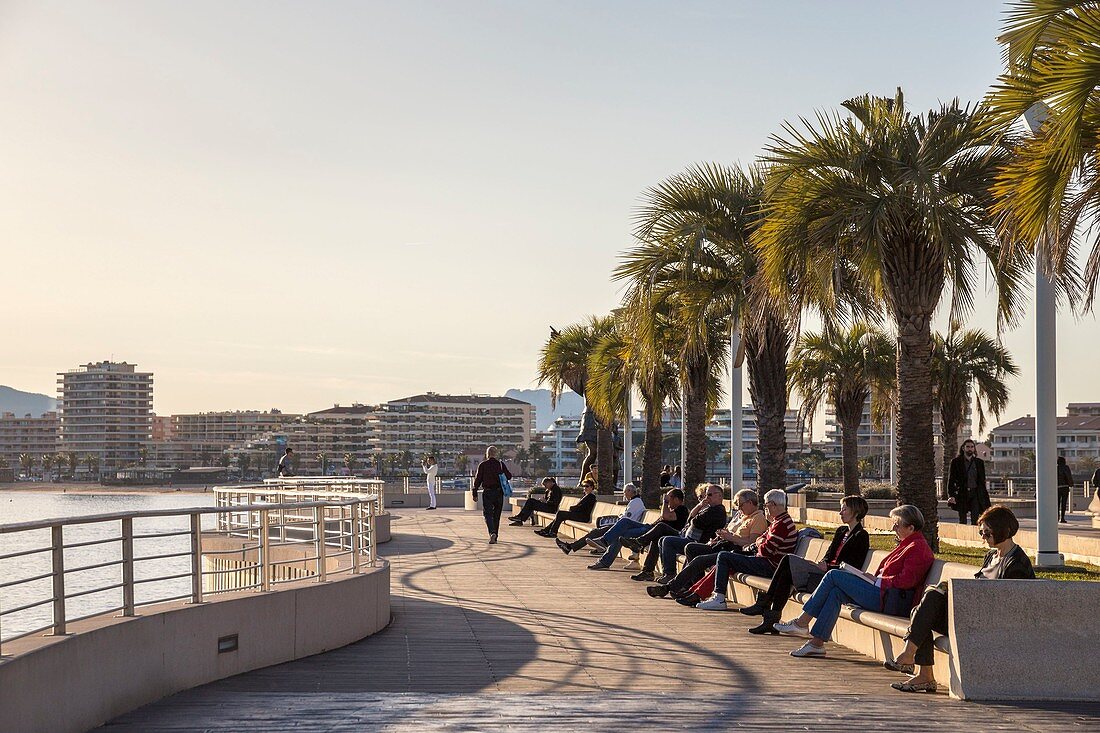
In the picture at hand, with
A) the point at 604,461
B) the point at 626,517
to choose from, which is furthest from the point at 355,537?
the point at 604,461

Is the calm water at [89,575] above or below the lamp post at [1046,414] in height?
below

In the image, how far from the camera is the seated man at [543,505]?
28.0 m

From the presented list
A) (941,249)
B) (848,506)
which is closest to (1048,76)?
(848,506)

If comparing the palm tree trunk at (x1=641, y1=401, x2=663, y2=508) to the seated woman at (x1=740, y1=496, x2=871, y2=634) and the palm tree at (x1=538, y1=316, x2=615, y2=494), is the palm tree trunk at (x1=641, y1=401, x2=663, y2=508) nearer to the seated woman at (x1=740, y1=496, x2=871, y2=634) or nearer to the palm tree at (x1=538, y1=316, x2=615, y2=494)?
the palm tree at (x1=538, y1=316, x2=615, y2=494)

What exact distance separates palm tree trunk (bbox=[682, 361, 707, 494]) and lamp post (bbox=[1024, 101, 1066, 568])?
491 inches

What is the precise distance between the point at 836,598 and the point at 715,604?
10.3ft

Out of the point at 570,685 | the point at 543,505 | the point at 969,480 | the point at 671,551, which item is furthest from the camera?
the point at 543,505

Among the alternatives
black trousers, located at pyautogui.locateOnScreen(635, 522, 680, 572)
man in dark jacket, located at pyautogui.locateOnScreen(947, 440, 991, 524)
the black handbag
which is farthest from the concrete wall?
man in dark jacket, located at pyautogui.locateOnScreen(947, 440, 991, 524)

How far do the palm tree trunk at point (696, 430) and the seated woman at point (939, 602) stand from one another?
18.4 metres

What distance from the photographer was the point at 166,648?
780 cm

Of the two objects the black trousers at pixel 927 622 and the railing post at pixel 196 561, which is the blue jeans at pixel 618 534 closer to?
the black trousers at pixel 927 622

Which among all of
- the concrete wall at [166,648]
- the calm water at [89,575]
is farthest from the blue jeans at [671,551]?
the calm water at [89,575]

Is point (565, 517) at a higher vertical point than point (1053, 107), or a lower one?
lower

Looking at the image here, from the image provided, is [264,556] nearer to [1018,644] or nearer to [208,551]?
[208,551]
